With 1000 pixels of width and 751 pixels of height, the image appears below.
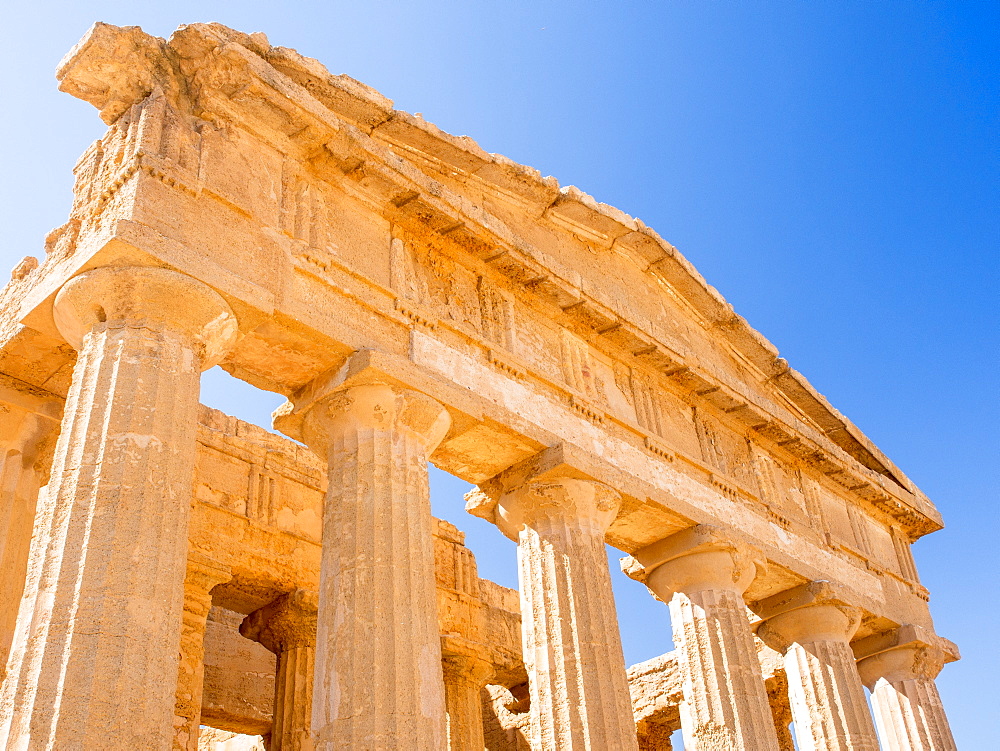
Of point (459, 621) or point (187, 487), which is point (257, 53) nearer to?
point (187, 487)

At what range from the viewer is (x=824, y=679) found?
13430mm

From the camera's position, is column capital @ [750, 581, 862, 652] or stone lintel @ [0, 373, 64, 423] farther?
column capital @ [750, 581, 862, 652]

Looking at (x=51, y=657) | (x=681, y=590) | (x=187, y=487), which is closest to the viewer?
(x=51, y=657)

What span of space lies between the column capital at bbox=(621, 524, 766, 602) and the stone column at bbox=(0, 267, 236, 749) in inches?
243

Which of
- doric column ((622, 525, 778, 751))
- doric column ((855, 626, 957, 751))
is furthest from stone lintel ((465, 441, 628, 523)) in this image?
doric column ((855, 626, 957, 751))

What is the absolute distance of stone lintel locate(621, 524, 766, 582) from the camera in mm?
11773

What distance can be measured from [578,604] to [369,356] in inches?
124

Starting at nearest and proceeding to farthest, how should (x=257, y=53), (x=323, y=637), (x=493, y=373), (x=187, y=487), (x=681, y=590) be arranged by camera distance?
1. (x=187, y=487)
2. (x=323, y=637)
3. (x=257, y=53)
4. (x=493, y=373)
5. (x=681, y=590)

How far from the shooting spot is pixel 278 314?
831cm

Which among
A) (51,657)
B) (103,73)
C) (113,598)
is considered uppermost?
(103,73)

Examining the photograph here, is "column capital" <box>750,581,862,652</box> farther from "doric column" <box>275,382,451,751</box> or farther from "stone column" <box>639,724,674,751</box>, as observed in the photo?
"doric column" <box>275,382,451,751</box>

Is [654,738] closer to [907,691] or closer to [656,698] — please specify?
[656,698]

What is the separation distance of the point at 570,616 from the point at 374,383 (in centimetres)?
295

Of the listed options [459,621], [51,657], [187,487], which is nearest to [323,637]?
[187,487]
